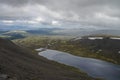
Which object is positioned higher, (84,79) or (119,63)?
(84,79)

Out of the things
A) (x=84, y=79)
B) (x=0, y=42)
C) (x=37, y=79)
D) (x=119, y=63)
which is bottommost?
(x=119, y=63)

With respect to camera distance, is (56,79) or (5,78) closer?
(5,78)

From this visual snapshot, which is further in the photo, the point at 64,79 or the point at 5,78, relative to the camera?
the point at 64,79

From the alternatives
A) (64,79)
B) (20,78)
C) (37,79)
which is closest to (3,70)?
(20,78)

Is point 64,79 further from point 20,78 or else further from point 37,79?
point 20,78

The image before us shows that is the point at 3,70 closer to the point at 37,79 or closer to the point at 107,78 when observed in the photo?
the point at 37,79

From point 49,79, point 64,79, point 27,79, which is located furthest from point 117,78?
point 27,79

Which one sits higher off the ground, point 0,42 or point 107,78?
point 0,42

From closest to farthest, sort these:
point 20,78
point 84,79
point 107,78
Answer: point 20,78, point 84,79, point 107,78

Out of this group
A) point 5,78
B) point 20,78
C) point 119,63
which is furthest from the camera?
point 119,63
